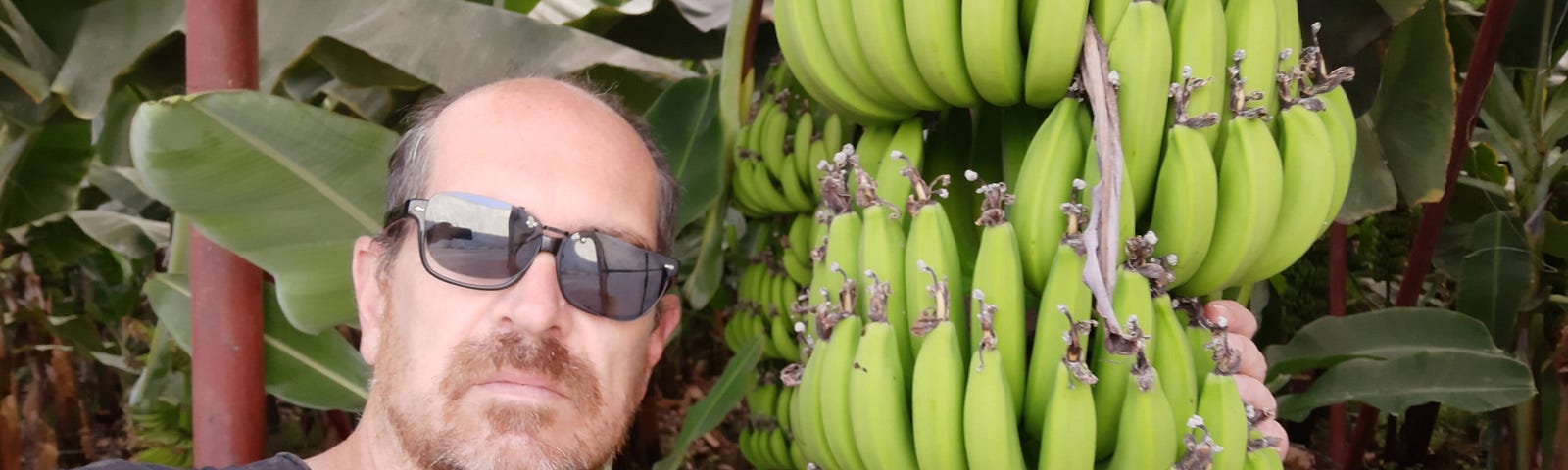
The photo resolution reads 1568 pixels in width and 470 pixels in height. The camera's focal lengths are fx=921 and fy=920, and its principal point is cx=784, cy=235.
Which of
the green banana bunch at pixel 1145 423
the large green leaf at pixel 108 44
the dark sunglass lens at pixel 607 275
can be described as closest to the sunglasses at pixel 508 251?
the dark sunglass lens at pixel 607 275

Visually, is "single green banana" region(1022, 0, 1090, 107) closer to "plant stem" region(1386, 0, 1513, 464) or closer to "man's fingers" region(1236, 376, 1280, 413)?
"man's fingers" region(1236, 376, 1280, 413)

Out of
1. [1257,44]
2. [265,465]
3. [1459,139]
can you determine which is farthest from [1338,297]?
[265,465]

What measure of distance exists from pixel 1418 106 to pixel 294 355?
2186mm

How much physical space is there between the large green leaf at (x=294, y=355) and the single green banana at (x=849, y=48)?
3.79ft

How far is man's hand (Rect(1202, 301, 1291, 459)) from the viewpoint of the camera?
3.07 feet

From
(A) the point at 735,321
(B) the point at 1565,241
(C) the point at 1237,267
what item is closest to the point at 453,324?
(C) the point at 1237,267

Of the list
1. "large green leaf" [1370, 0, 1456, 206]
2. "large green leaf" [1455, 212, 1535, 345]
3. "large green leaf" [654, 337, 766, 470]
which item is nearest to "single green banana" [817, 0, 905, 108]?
"large green leaf" [654, 337, 766, 470]

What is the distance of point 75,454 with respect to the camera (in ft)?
14.7

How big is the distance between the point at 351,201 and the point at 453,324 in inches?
21.8

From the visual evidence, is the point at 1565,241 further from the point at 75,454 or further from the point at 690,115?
the point at 75,454

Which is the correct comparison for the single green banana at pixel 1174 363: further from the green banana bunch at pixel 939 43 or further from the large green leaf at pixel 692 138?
the large green leaf at pixel 692 138

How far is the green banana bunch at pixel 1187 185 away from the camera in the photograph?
0.85 meters

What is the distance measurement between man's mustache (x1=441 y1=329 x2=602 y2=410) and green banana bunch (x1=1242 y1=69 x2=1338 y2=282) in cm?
76

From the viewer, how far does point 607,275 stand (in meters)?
1.10
